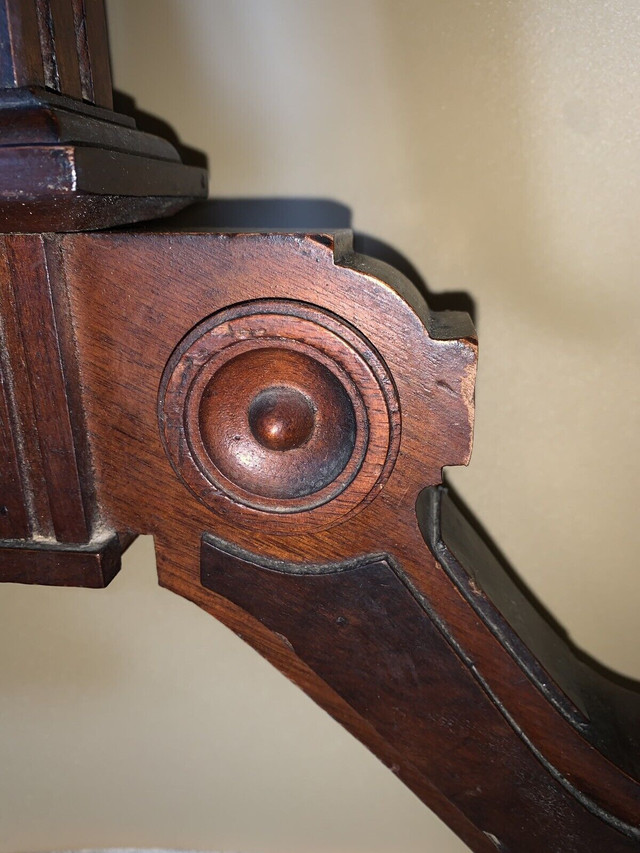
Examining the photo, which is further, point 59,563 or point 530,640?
point 530,640

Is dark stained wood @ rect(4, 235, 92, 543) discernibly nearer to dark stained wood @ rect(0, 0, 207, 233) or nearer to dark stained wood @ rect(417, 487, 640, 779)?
dark stained wood @ rect(0, 0, 207, 233)

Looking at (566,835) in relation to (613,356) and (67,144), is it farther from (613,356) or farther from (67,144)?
(67,144)

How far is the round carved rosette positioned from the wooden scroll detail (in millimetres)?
55

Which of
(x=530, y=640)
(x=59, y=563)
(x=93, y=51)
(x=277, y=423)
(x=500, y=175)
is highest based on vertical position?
(x=93, y=51)

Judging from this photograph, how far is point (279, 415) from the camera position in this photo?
0.50 meters

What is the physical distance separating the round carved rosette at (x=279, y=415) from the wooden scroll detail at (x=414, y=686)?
0.18 ft

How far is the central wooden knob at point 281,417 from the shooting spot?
1.65 feet

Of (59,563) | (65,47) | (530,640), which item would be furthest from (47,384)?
(530,640)

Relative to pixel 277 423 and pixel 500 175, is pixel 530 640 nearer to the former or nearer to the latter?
pixel 277 423

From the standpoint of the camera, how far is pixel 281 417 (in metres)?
0.50

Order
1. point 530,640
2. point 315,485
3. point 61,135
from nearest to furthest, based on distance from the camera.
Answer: point 61,135 < point 315,485 < point 530,640

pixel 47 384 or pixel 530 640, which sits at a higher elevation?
pixel 47 384

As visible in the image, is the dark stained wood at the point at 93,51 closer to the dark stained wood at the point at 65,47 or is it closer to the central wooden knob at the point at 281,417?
the dark stained wood at the point at 65,47

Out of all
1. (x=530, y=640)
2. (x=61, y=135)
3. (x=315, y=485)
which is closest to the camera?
(x=61, y=135)
